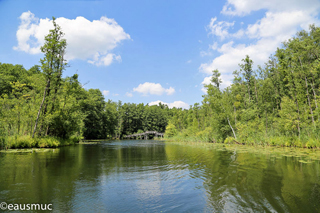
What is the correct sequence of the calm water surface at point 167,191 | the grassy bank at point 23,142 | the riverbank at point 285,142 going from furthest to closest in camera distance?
the riverbank at point 285,142, the grassy bank at point 23,142, the calm water surface at point 167,191

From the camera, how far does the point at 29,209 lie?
429 cm

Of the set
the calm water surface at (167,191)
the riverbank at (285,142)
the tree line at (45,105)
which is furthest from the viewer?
the tree line at (45,105)

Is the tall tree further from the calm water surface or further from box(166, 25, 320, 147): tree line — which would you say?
box(166, 25, 320, 147): tree line

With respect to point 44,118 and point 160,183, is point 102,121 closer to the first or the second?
point 44,118

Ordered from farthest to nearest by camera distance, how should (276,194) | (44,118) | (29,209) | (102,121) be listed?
(102,121) < (44,118) < (276,194) < (29,209)

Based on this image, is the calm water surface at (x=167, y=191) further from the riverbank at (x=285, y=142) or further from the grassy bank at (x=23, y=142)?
the riverbank at (x=285, y=142)

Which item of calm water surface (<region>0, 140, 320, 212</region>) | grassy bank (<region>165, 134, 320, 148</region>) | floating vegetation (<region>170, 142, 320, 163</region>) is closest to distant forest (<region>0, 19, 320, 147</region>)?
grassy bank (<region>165, 134, 320, 148</region>)

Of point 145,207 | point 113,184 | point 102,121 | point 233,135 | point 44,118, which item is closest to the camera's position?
point 145,207

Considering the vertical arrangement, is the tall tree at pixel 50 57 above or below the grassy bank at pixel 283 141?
above

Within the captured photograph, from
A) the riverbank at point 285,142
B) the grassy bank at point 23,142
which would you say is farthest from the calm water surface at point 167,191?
the riverbank at point 285,142

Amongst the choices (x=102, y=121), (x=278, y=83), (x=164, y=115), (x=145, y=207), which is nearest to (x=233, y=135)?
(x=278, y=83)

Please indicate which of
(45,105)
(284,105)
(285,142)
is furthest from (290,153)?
(45,105)

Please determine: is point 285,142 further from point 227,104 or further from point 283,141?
point 227,104

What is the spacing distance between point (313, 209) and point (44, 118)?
2442 centimetres
